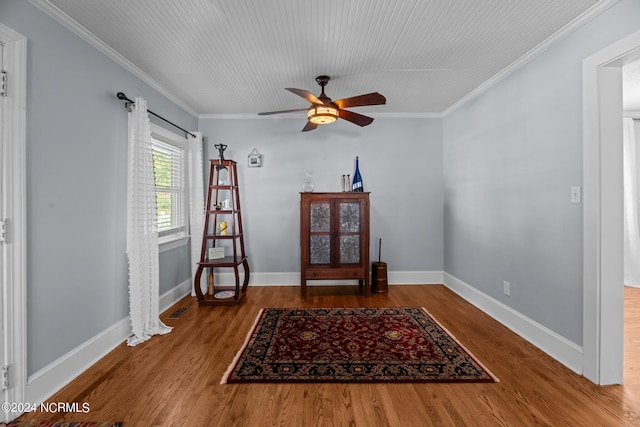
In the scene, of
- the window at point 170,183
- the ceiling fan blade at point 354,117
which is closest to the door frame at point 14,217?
the window at point 170,183

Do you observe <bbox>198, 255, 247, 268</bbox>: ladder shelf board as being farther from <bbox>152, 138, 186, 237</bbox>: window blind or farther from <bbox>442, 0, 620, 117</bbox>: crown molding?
<bbox>442, 0, 620, 117</bbox>: crown molding

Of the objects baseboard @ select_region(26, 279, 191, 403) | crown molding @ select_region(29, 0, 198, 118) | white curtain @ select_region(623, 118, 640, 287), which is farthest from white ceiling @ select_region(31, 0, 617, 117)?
white curtain @ select_region(623, 118, 640, 287)

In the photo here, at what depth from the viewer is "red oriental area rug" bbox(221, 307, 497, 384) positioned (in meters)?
2.01

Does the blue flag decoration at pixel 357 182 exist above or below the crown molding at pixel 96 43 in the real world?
below

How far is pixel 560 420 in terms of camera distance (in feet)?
5.23

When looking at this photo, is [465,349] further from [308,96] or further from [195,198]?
[195,198]

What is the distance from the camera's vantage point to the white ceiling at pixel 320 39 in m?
1.91

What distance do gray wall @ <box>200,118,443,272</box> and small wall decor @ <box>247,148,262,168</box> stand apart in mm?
60

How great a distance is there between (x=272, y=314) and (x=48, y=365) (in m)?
1.78

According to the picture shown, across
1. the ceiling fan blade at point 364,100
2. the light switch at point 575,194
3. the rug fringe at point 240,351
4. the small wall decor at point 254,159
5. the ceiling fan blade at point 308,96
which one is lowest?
the rug fringe at point 240,351

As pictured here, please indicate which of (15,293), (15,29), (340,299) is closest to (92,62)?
(15,29)

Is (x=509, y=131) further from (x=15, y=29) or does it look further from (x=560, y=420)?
(x=15, y=29)

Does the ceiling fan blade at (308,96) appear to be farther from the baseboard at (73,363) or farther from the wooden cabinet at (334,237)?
the baseboard at (73,363)

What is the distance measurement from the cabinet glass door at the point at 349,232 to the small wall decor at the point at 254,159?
1364mm
